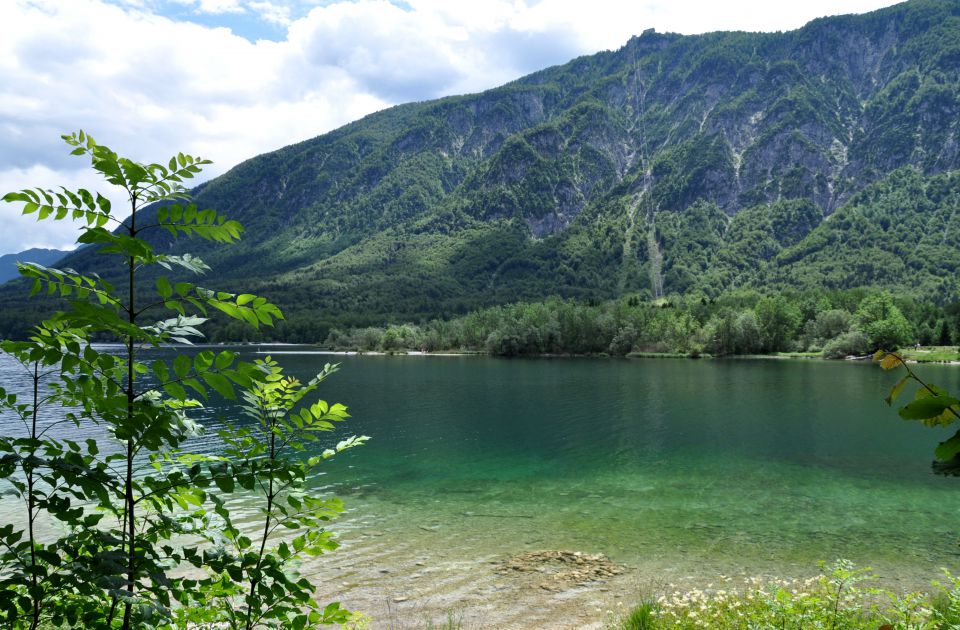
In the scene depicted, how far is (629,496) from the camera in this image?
81.9ft

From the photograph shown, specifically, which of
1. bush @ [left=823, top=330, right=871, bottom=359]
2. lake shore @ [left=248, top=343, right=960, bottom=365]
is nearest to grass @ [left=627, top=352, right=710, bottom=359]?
lake shore @ [left=248, top=343, right=960, bottom=365]

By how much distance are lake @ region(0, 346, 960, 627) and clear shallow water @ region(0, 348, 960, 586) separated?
116mm

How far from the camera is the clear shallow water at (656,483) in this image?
18.1m

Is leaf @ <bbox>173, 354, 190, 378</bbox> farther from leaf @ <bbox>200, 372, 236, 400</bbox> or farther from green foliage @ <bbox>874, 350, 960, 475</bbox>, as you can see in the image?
green foliage @ <bbox>874, 350, 960, 475</bbox>

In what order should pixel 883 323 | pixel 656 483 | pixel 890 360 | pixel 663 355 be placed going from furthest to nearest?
pixel 663 355, pixel 883 323, pixel 656 483, pixel 890 360

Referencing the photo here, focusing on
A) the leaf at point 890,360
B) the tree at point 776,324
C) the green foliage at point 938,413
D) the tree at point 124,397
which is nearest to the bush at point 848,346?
the tree at point 776,324

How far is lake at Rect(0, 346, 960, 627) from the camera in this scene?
52.5 ft

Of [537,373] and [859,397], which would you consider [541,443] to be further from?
[537,373]

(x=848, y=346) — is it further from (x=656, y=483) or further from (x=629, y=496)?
(x=629, y=496)

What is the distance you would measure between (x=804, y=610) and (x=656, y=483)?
723 inches

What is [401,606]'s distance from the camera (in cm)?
1388

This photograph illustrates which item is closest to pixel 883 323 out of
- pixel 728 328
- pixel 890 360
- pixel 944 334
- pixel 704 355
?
pixel 944 334

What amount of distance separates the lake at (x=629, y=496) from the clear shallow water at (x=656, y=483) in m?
0.12

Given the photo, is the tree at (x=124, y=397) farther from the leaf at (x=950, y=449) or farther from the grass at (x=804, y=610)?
the grass at (x=804, y=610)
